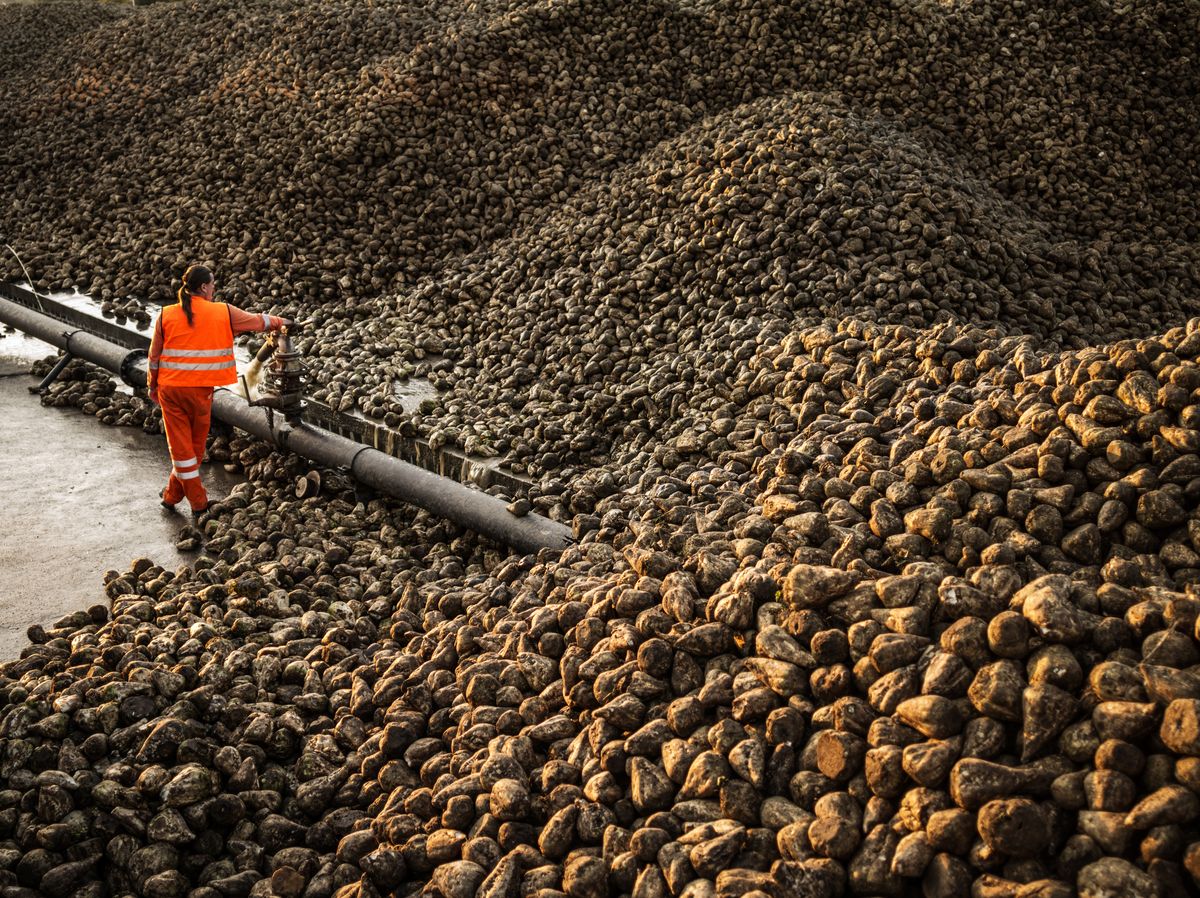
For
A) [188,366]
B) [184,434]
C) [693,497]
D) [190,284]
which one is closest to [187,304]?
[190,284]

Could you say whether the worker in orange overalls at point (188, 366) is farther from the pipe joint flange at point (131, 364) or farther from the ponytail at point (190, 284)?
the pipe joint flange at point (131, 364)

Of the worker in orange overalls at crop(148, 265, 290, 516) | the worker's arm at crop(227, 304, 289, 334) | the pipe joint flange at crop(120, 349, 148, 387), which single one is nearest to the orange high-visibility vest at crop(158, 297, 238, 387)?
the worker in orange overalls at crop(148, 265, 290, 516)

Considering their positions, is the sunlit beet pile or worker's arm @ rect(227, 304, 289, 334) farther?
worker's arm @ rect(227, 304, 289, 334)

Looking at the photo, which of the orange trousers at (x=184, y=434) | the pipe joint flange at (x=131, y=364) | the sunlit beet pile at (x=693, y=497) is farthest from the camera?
the pipe joint flange at (x=131, y=364)

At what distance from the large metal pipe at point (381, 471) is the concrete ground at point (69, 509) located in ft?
1.47

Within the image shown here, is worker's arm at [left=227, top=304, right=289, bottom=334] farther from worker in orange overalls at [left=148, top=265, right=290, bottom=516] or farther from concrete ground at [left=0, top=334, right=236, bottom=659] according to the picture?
concrete ground at [left=0, top=334, right=236, bottom=659]

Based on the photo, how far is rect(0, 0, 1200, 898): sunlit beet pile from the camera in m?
2.46

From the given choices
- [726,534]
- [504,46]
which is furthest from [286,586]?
[504,46]

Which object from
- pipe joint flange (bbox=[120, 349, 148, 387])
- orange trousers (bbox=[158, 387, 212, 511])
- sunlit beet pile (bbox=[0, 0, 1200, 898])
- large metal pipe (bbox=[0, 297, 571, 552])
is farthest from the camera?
pipe joint flange (bbox=[120, 349, 148, 387])

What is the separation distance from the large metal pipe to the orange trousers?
0.41 metres

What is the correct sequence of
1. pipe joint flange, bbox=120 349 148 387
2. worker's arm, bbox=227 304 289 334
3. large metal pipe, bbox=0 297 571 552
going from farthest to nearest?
pipe joint flange, bbox=120 349 148 387 → worker's arm, bbox=227 304 289 334 → large metal pipe, bbox=0 297 571 552

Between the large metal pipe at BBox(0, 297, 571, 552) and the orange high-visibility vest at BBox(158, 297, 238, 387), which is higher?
the orange high-visibility vest at BBox(158, 297, 238, 387)

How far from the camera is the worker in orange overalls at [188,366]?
5.48 m

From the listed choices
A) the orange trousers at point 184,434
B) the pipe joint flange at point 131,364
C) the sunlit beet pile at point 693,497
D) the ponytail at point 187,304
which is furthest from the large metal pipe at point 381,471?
the ponytail at point 187,304
